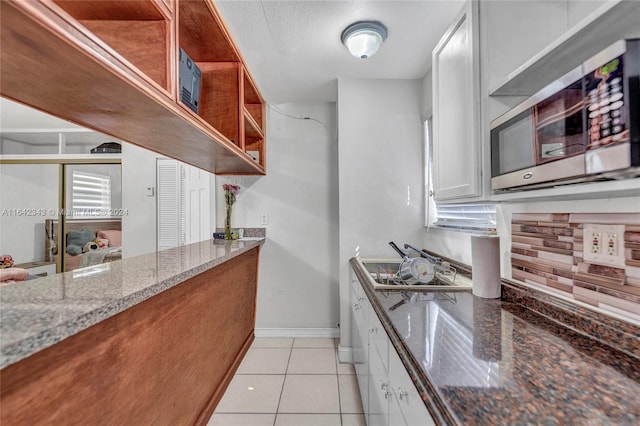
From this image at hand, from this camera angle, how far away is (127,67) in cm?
92

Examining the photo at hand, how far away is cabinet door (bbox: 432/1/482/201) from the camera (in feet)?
3.99

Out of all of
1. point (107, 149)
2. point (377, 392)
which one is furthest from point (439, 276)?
point (107, 149)

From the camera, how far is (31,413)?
71 cm

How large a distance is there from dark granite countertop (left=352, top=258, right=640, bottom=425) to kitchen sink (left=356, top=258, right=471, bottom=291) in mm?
305

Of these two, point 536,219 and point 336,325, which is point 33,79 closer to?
point 536,219

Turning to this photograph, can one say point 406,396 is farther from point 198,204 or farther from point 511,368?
point 198,204

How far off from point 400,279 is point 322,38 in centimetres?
170

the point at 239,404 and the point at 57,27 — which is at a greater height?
the point at 57,27

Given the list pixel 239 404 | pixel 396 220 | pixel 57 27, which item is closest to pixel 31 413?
pixel 57 27

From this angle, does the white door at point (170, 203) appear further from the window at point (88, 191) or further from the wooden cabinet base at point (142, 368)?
the wooden cabinet base at point (142, 368)

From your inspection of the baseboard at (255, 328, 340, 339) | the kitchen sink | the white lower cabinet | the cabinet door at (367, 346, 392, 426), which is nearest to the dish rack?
the kitchen sink

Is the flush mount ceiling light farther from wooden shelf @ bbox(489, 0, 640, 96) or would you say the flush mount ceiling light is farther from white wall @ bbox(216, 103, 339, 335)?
white wall @ bbox(216, 103, 339, 335)

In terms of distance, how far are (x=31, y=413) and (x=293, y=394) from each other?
1667 mm

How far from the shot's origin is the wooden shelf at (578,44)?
2.29 ft
